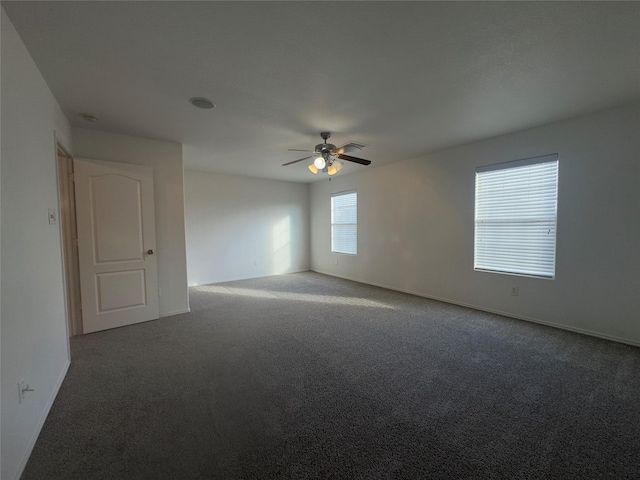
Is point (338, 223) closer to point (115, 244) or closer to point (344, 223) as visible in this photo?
point (344, 223)

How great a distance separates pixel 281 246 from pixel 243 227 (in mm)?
1176

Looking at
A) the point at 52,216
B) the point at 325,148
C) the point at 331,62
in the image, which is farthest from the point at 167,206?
the point at 331,62

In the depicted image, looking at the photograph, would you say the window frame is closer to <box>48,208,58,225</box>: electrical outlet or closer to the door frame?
the door frame

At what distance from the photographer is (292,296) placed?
4.90m

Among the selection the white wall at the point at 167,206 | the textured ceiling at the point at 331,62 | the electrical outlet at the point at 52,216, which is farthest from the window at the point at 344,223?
the electrical outlet at the point at 52,216

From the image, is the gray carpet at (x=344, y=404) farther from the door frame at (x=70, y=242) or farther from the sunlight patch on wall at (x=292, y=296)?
the sunlight patch on wall at (x=292, y=296)

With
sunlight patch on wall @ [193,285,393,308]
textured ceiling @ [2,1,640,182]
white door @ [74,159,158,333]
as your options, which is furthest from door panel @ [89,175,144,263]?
sunlight patch on wall @ [193,285,393,308]

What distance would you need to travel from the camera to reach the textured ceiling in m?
1.55

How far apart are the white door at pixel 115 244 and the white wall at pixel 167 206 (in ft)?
0.47

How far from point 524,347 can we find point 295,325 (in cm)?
260

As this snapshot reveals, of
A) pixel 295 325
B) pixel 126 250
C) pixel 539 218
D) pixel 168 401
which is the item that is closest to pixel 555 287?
pixel 539 218

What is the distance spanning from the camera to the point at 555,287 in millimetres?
3293

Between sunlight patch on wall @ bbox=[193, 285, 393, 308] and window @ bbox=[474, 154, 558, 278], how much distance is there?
1809mm

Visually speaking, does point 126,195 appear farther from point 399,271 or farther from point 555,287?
point 555,287
